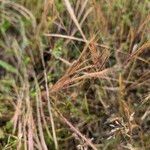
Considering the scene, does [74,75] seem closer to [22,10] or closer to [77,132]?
[77,132]

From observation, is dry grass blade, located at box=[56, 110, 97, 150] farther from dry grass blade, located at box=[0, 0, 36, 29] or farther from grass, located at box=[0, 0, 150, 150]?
dry grass blade, located at box=[0, 0, 36, 29]

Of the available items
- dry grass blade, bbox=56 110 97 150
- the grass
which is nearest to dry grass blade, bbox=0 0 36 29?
the grass

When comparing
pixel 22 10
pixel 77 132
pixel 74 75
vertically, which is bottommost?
pixel 77 132

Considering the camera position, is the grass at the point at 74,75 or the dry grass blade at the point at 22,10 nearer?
the grass at the point at 74,75

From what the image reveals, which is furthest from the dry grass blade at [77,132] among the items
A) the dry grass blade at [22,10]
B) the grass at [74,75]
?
the dry grass blade at [22,10]

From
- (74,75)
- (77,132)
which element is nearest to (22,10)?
(74,75)

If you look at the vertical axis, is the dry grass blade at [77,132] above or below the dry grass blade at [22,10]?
below

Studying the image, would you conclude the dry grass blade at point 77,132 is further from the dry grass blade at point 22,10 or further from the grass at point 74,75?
the dry grass blade at point 22,10

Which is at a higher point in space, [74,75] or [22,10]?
[22,10]

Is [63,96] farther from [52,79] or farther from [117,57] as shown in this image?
[117,57]
